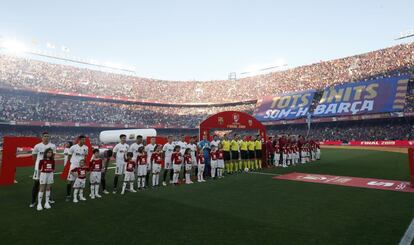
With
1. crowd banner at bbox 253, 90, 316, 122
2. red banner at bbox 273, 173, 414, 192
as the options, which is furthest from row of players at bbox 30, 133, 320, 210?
crowd banner at bbox 253, 90, 316, 122

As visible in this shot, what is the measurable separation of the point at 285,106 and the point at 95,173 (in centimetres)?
4343

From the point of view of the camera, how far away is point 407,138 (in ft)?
116

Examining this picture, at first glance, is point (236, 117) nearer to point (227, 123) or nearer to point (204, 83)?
point (227, 123)

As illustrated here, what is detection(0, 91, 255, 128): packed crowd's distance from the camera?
131 feet

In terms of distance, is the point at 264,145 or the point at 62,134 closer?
the point at 264,145

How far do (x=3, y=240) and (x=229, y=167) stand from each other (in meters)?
11.5

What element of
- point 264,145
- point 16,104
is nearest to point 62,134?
point 16,104

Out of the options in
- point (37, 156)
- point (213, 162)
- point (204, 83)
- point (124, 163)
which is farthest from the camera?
point (204, 83)

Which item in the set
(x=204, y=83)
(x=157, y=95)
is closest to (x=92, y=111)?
(x=157, y=95)

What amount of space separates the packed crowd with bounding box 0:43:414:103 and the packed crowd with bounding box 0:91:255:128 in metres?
1.83

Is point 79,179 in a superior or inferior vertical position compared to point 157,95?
inferior

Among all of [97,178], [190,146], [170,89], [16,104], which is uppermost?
[170,89]

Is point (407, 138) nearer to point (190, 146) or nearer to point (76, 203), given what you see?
point (190, 146)

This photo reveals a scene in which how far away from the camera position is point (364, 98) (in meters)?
40.9
